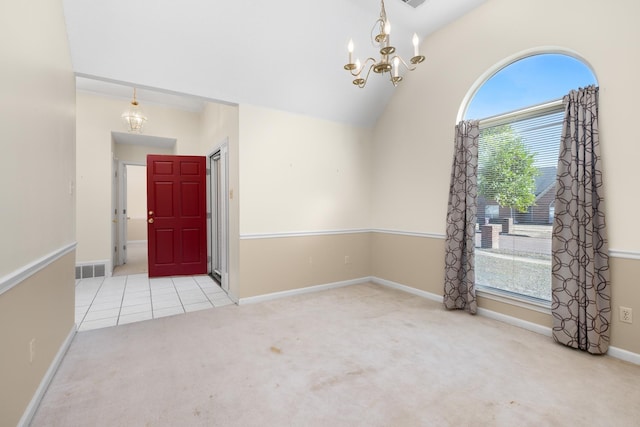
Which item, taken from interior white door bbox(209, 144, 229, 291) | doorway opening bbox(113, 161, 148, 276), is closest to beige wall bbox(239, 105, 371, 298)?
interior white door bbox(209, 144, 229, 291)

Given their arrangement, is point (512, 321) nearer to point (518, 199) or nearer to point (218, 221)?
point (518, 199)

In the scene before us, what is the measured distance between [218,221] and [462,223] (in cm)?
370

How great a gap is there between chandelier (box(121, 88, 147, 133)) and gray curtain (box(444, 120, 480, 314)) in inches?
194

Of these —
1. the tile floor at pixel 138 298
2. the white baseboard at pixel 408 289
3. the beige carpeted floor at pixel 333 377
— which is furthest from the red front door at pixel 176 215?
the white baseboard at pixel 408 289

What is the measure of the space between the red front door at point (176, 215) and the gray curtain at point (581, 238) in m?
4.88

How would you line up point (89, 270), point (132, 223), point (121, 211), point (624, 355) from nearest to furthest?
point (624, 355), point (89, 270), point (121, 211), point (132, 223)

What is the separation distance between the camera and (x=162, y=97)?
16.8 feet

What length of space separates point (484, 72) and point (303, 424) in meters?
3.59

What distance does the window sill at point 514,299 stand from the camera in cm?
274

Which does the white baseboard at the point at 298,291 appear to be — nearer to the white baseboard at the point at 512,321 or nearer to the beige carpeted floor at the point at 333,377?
the white baseboard at the point at 512,321

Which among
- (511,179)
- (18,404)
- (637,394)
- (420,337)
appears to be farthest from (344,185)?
(18,404)

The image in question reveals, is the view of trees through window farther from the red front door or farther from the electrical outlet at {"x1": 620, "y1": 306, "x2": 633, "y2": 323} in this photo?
the red front door

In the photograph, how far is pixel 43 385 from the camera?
5.98ft

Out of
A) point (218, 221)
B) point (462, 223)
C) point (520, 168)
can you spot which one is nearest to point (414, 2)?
point (520, 168)
